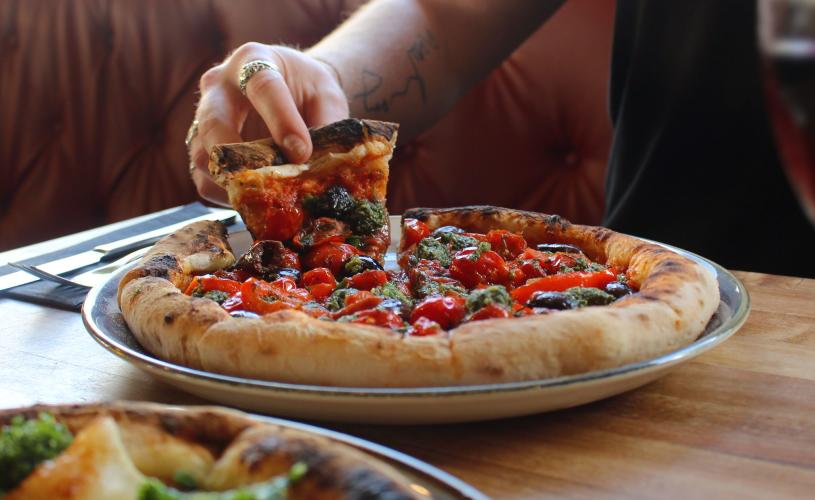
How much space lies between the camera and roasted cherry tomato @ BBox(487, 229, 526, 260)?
1.78m

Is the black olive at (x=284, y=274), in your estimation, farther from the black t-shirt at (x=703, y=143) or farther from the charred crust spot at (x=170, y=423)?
the black t-shirt at (x=703, y=143)

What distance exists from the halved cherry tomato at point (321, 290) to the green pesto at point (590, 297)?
438 mm

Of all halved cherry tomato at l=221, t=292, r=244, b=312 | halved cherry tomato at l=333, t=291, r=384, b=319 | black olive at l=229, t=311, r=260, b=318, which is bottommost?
halved cherry tomato at l=221, t=292, r=244, b=312

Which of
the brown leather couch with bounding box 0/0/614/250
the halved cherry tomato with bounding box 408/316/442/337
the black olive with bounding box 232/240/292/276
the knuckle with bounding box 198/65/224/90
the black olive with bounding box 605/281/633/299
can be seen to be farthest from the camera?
the brown leather couch with bounding box 0/0/614/250

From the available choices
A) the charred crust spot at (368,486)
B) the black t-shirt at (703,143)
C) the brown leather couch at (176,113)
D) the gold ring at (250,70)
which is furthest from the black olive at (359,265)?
the brown leather couch at (176,113)

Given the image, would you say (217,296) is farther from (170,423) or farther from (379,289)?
(170,423)

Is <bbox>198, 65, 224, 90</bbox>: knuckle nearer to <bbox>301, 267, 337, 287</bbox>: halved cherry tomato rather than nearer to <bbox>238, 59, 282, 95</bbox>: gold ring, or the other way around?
<bbox>238, 59, 282, 95</bbox>: gold ring

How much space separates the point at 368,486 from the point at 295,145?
1337 mm

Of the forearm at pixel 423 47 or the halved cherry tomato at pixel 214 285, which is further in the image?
the forearm at pixel 423 47

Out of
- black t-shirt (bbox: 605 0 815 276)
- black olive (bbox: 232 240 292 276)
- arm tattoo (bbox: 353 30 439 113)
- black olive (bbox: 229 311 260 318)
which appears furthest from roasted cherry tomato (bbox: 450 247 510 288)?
arm tattoo (bbox: 353 30 439 113)

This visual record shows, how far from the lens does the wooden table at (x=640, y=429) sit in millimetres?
928

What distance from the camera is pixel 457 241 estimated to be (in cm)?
181

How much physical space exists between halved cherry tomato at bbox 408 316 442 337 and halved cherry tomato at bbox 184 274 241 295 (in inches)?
16.0

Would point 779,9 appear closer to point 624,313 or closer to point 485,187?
point 624,313
